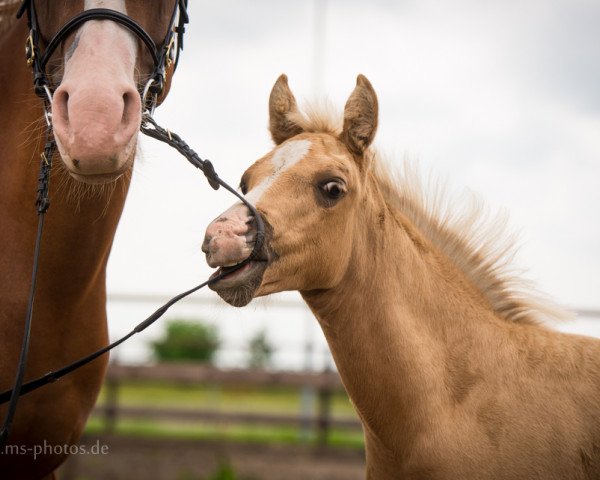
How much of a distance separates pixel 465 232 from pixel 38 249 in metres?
2.13

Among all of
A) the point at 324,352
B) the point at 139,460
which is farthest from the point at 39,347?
the point at 324,352

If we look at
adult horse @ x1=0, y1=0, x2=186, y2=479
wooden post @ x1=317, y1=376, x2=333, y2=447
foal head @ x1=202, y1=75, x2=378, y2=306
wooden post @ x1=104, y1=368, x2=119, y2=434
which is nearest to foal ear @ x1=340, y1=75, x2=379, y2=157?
foal head @ x1=202, y1=75, x2=378, y2=306

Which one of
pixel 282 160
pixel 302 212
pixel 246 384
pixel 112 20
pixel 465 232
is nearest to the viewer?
pixel 112 20

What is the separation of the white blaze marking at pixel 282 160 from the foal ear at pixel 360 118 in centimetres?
26

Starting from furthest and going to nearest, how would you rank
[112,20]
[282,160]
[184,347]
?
[184,347], [282,160], [112,20]

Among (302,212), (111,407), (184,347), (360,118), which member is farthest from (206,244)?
(184,347)

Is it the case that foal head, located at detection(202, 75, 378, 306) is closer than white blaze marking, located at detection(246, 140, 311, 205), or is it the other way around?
foal head, located at detection(202, 75, 378, 306)

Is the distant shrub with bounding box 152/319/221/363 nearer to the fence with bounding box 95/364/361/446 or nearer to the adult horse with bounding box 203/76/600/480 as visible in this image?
the fence with bounding box 95/364/361/446

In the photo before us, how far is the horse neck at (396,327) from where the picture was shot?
120 inches

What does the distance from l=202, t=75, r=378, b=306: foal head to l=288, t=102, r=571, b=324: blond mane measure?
204 mm

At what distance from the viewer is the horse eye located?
3.09 metres

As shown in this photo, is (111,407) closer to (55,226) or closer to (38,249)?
(55,226)

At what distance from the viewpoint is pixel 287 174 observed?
3.06 meters

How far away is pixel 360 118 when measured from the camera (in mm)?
3322
